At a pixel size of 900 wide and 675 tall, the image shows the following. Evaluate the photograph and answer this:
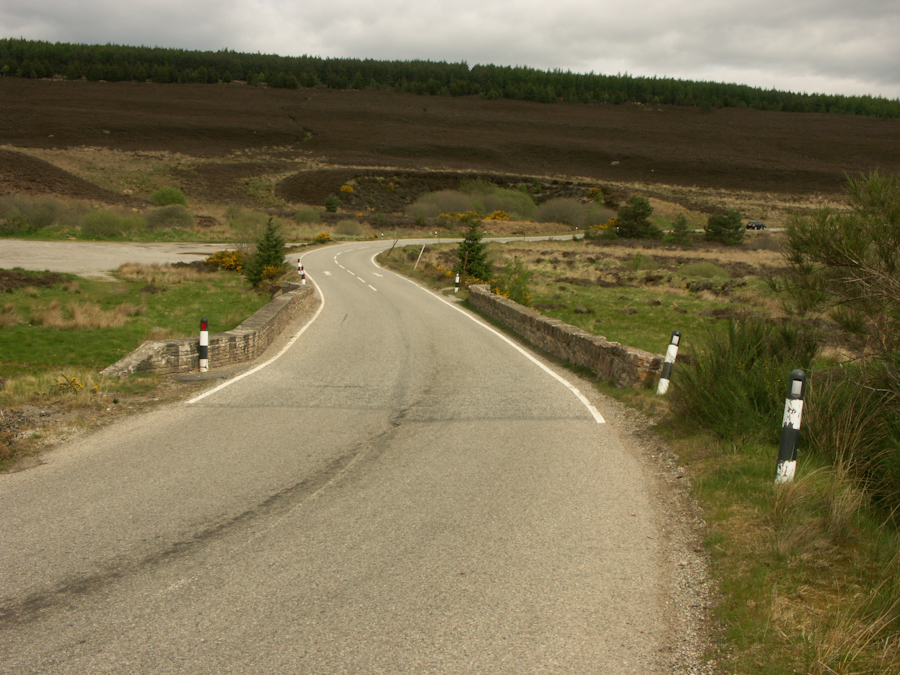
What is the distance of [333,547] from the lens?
486cm

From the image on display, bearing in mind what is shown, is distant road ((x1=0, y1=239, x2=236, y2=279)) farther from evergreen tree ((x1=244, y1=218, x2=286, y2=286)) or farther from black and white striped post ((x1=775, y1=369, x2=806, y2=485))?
black and white striped post ((x1=775, y1=369, x2=806, y2=485))

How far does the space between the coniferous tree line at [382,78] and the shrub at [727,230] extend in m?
99.9

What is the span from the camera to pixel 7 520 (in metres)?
5.17

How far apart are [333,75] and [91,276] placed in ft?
466

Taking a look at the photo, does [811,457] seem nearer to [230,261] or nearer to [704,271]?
[230,261]

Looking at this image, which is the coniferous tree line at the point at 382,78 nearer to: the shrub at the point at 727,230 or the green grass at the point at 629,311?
the shrub at the point at 727,230

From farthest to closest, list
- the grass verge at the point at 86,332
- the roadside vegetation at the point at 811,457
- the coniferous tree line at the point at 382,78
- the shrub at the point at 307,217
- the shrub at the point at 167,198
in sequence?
1. the coniferous tree line at the point at 382,78
2. the shrub at the point at 307,217
3. the shrub at the point at 167,198
4. the grass verge at the point at 86,332
5. the roadside vegetation at the point at 811,457

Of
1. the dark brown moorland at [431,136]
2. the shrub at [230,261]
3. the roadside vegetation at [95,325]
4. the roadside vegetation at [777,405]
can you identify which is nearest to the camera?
the roadside vegetation at [777,405]

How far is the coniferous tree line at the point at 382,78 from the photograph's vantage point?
460ft

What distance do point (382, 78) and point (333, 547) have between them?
173 m

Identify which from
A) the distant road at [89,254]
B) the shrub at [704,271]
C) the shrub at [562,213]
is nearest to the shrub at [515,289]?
the shrub at [704,271]

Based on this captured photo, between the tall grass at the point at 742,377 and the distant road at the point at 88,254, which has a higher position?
the tall grass at the point at 742,377

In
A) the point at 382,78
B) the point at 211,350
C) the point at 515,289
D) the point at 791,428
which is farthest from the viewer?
the point at 382,78

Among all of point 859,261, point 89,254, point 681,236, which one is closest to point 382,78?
point 681,236
